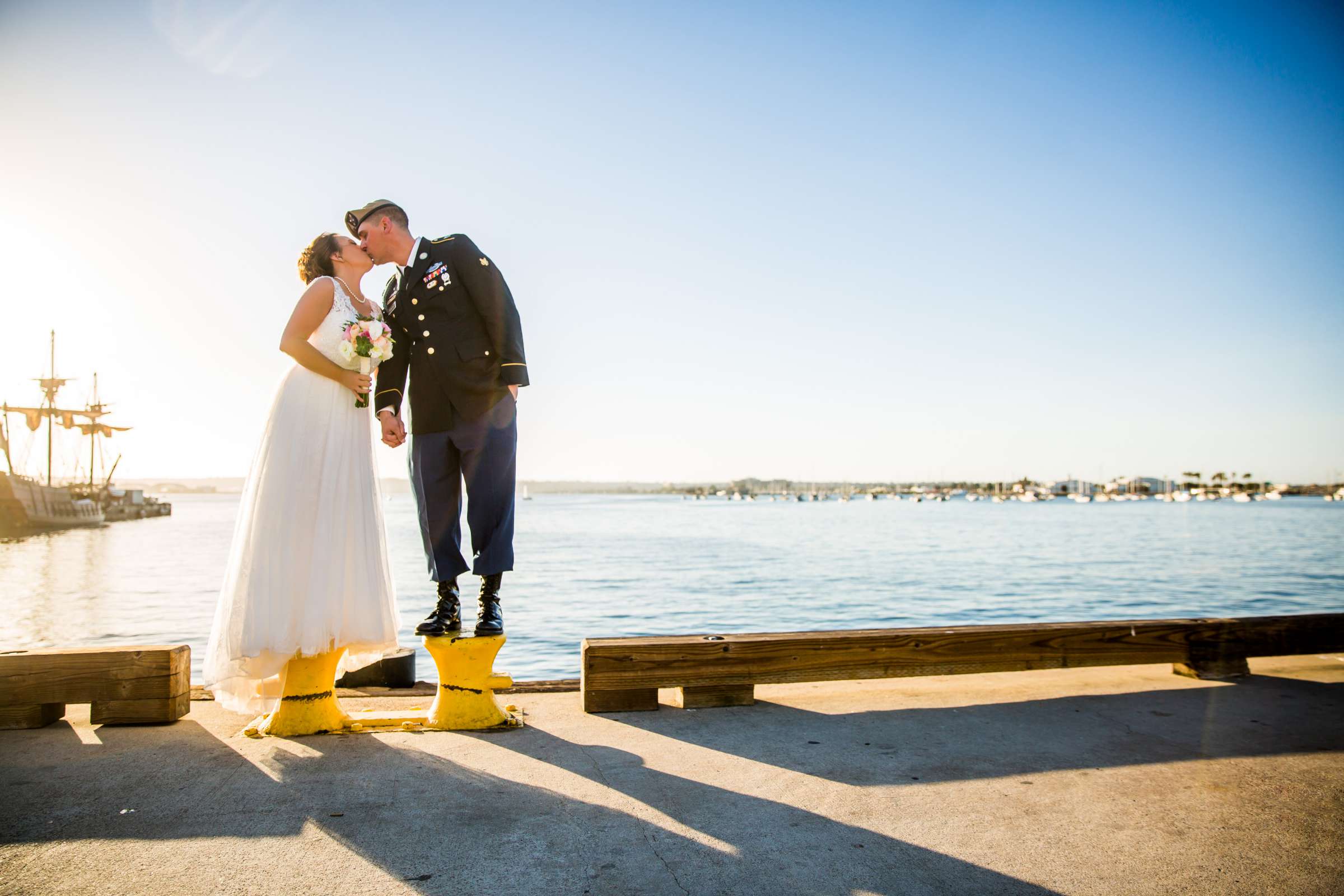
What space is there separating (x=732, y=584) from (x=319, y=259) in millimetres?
20805

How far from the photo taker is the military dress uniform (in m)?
3.78

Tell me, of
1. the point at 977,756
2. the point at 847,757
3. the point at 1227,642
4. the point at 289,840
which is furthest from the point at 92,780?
the point at 1227,642

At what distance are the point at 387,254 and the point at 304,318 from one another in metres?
0.58

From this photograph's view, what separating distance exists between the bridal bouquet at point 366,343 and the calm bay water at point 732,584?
7.49m

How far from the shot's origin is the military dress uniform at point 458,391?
12.4ft

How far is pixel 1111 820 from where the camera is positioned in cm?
258

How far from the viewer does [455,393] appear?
12.4 feet

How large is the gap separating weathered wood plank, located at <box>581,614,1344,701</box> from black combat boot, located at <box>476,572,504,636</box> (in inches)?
18.4

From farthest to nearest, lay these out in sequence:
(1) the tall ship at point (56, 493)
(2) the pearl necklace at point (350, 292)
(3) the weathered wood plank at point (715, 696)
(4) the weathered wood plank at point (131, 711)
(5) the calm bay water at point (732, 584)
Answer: (1) the tall ship at point (56, 493) → (5) the calm bay water at point (732, 584) → (3) the weathered wood plank at point (715, 696) → (2) the pearl necklace at point (350, 292) → (4) the weathered wood plank at point (131, 711)

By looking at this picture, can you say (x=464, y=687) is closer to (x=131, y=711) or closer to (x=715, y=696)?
(x=715, y=696)

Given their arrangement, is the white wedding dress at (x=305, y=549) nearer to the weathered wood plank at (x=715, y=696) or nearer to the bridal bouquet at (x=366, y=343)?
the bridal bouquet at (x=366, y=343)

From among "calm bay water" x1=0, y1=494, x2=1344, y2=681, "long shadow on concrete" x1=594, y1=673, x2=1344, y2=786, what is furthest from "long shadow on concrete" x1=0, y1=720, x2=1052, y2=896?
"calm bay water" x1=0, y1=494, x2=1344, y2=681

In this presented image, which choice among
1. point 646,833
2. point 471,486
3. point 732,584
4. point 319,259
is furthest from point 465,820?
point 732,584

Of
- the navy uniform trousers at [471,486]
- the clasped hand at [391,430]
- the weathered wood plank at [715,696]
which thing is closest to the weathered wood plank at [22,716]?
the navy uniform trousers at [471,486]
